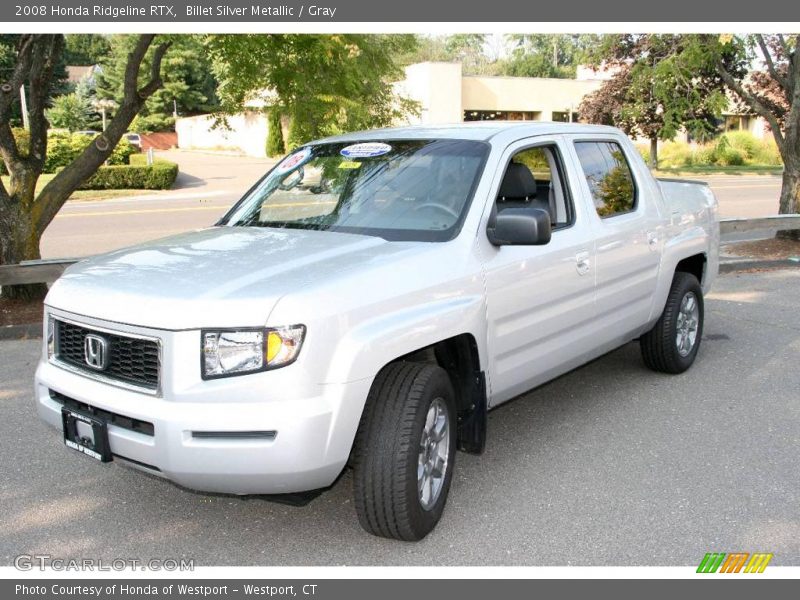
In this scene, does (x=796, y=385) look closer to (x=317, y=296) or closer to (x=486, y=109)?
(x=317, y=296)

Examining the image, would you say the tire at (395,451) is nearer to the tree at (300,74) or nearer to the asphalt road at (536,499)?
the asphalt road at (536,499)

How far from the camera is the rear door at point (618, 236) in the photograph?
5027 millimetres

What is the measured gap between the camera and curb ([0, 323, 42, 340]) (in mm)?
7383

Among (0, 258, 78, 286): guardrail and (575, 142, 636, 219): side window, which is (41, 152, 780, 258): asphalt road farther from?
(575, 142, 636, 219): side window

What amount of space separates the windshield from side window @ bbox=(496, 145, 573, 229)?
36 centimetres

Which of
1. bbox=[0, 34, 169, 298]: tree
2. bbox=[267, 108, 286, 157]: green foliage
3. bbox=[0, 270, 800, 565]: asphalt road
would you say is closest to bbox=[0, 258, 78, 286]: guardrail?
bbox=[0, 34, 169, 298]: tree

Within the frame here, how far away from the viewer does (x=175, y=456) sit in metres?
3.13

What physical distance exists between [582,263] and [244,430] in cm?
247

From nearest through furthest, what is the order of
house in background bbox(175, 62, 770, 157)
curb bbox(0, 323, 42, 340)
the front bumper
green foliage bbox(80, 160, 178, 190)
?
the front bumper
curb bbox(0, 323, 42, 340)
green foliage bbox(80, 160, 178, 190)
house in background bbox(175, 62, 770, 157)

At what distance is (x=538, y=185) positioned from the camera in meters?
4.94

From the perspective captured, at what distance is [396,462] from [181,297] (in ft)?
3.68

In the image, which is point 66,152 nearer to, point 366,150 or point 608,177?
point 366,150

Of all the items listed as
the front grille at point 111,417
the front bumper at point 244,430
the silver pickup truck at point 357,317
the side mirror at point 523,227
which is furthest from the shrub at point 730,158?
the front grille at point 111,417

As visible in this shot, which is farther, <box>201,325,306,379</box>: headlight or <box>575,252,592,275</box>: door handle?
<box>575,252,592,275</box>: door handle
